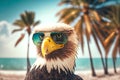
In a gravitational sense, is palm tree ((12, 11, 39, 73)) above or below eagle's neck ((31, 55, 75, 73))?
above

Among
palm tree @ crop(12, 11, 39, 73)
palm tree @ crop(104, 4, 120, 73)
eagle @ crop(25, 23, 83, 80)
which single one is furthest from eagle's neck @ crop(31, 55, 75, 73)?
palm tree @ crop(12, 11, 39, 73)

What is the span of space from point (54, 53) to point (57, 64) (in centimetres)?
5

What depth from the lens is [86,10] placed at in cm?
591

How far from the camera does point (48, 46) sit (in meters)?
1.39

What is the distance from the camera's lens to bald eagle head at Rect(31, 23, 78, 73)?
1.42 metres

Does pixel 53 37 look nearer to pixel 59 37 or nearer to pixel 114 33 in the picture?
pixel 59 37

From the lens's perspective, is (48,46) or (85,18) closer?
(48,46)

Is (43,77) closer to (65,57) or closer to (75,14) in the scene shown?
(65,57)

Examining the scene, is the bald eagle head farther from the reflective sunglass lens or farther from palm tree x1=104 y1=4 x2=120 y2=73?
palm tree x1=104 y1=4 x2=120 y2=73

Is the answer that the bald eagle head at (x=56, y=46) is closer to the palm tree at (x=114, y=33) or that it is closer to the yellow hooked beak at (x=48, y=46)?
the yellow hooked beak at (x=48, y=46)

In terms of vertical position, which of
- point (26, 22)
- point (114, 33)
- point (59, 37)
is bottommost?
point (114, 33)

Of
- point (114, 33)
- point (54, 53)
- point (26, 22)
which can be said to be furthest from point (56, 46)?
point (26, 22)

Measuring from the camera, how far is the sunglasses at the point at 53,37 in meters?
1.43

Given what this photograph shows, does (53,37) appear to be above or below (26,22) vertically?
below
